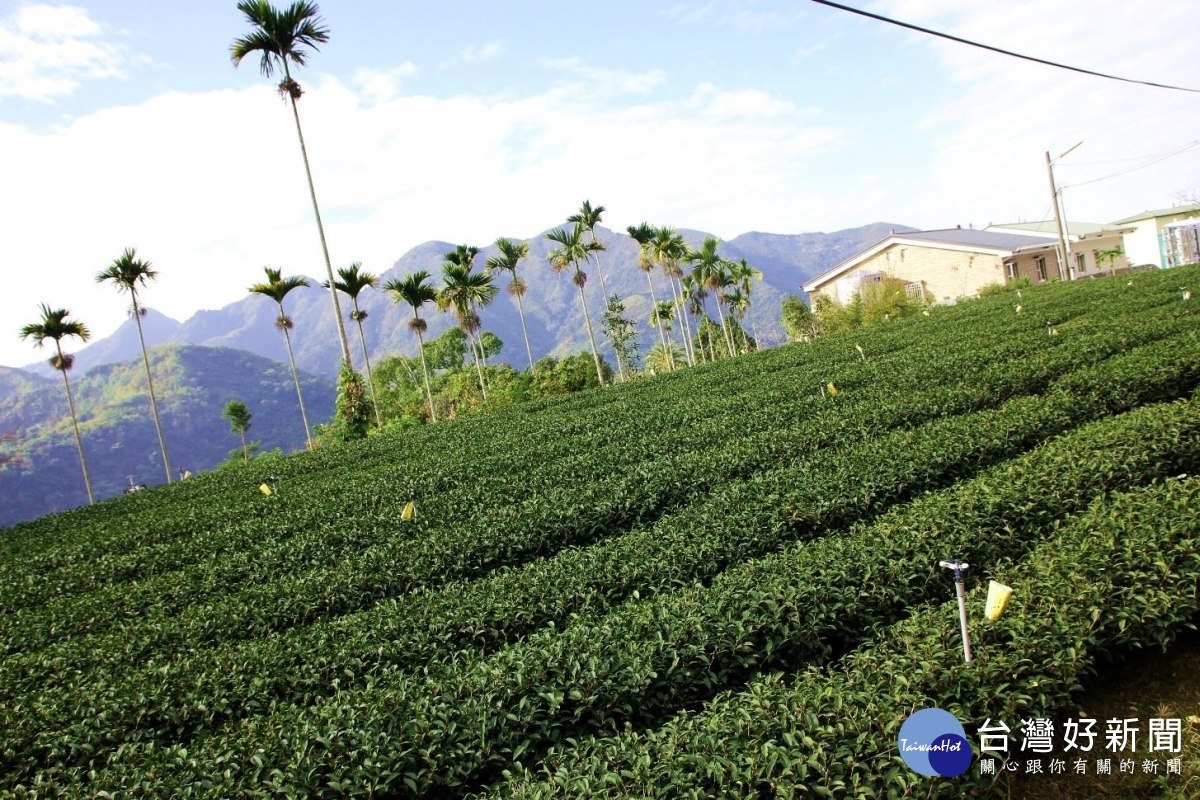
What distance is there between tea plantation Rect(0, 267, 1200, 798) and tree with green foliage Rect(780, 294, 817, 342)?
1213 inches

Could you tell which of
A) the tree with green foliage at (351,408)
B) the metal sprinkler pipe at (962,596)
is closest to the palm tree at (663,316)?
the tree with green foliage at (351,408)

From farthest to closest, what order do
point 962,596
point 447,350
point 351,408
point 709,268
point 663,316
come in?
point 447,350 → point 663,316 → point 709,268 → point 351,408 → point 962,596

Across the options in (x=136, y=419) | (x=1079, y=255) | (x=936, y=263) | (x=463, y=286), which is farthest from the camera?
(x=136, y=419)

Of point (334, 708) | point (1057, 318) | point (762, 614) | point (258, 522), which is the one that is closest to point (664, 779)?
point (762, 614)

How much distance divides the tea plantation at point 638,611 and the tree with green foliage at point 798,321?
101 ft

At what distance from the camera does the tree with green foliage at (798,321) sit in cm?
4169

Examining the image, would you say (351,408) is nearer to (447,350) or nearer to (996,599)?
(996,599)

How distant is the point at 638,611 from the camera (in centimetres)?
495

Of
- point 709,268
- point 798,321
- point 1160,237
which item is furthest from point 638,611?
point 1160,237

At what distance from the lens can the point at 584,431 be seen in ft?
45.8

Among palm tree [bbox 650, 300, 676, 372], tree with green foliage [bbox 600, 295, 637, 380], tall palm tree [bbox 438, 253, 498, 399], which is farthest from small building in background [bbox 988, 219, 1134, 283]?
tall palm tree [bbox 438, 253, 498, 399]

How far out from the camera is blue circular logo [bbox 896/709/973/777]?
116 inches

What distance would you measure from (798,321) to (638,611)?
39.7m

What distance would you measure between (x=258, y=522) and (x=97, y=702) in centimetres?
560
